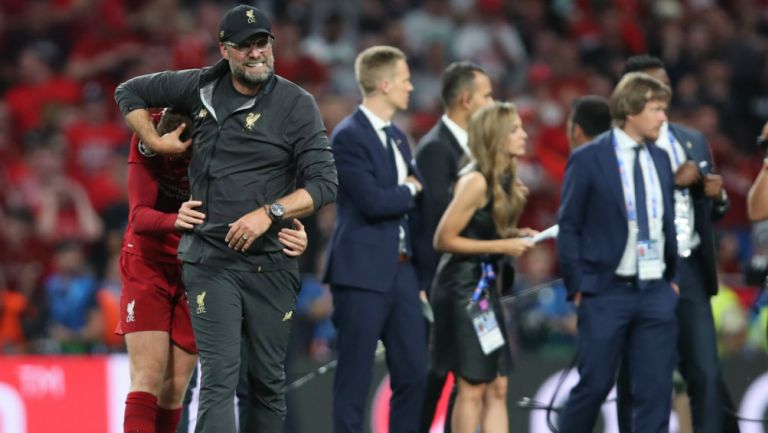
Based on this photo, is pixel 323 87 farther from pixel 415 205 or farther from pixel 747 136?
pixel 415 205

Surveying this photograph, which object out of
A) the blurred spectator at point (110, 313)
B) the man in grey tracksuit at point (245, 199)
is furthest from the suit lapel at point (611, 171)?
the blurred spectator at point (110, 313)

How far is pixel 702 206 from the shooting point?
27.1ft

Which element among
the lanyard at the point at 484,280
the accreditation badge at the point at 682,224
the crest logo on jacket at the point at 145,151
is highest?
the crest logo on jacket at the point at 145,151

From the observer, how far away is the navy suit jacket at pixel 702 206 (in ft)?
26.8

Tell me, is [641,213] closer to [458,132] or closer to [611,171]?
[611,171]

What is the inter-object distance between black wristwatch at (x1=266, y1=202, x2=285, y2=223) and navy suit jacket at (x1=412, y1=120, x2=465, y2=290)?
2094 mm

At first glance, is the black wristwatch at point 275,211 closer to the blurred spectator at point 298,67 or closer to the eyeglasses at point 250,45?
the eyeglasses at point 250,45

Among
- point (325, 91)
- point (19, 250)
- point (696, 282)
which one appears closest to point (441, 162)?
point (696, 282)

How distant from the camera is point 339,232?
26.7 ft

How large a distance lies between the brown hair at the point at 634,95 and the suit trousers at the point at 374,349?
1.44 meters

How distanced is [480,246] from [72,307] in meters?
4.53

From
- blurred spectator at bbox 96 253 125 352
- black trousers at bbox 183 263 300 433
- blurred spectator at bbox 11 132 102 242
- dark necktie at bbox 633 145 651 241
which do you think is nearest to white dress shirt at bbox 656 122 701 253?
dark necktie at bbox 633 145 651 241

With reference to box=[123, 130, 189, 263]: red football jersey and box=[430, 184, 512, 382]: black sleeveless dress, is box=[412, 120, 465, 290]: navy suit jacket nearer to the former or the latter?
box=[430, 184, 512, 382]: black sleeveless dress

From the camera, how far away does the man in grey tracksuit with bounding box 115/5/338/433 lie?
259 inches
